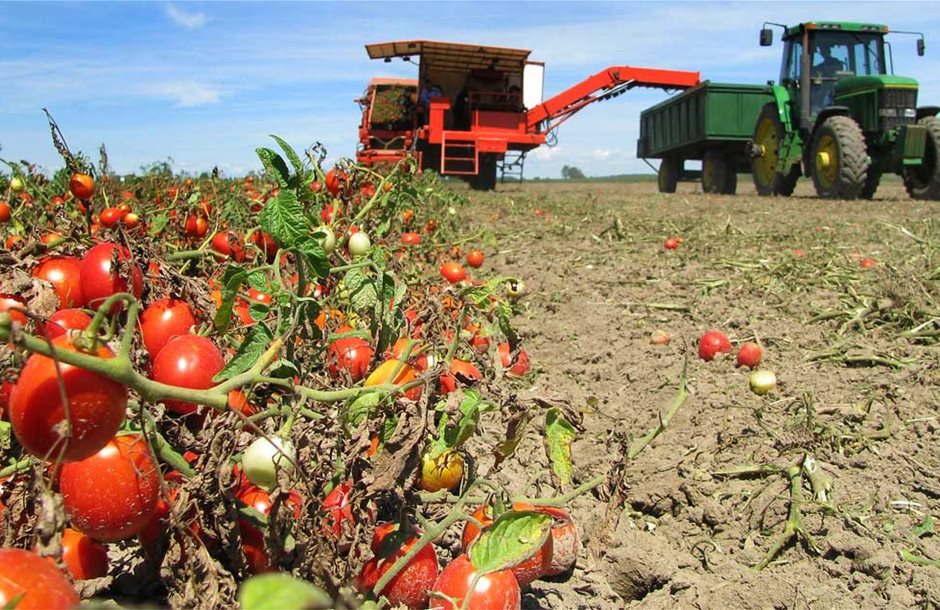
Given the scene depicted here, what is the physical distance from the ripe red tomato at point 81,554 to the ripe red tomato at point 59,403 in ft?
1.63

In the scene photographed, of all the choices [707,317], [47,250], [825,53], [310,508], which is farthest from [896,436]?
[825,53]

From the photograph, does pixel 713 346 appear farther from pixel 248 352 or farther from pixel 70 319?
pixel 70 319

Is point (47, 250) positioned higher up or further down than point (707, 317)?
higher up

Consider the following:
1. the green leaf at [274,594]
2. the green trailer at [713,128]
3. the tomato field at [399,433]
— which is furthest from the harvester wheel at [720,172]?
the green leaf at [274,594]

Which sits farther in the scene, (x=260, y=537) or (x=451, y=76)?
(x=451, y=76)

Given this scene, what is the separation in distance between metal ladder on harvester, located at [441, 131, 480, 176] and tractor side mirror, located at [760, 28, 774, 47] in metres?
5.02

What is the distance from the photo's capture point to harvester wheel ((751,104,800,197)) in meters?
13.5

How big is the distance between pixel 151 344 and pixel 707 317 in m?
3.09

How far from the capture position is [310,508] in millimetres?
1210

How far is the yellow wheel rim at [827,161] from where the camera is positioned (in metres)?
11.8

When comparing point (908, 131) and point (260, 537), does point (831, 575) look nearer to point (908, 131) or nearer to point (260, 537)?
point (260, 537)

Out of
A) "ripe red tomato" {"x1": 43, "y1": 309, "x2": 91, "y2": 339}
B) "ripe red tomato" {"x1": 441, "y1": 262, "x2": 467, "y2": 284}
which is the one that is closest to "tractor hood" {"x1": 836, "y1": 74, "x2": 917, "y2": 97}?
"ripe red tomato" {"x1": 441, "y1": 262, "x2": 467, "y2": 284}

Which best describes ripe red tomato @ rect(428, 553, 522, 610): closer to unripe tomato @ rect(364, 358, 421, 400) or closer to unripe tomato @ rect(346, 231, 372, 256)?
unripe tomato @ rect(364, 358, 421, 400)

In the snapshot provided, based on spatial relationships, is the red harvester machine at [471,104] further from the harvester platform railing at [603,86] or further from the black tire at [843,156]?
the black tire at [843,156]
